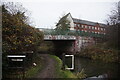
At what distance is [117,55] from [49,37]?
1024 cm

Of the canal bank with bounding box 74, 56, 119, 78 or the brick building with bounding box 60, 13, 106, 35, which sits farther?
the brick building with bounding box 60, 13, 106, 35

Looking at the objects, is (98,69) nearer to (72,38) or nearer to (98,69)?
(98,69)

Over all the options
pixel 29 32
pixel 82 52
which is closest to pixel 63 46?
pixel 82 52

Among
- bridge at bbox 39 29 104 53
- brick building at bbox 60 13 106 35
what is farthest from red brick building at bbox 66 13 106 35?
bridge at bbox 39 29 104 53

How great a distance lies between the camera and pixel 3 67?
5.67 m

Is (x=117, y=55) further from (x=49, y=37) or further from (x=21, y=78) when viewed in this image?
(x=21, y=78)

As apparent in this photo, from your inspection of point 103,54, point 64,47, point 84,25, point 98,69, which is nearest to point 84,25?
point 84,25

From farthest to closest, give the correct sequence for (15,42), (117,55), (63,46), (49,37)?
(63,46)
(49,37)
(117,55)
(15,42)

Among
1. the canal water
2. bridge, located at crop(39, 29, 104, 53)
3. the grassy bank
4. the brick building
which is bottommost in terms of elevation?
the canal water

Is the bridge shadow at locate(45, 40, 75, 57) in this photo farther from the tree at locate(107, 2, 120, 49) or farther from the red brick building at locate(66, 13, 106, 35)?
the red brick building at locate(66, 13, 106, 35)

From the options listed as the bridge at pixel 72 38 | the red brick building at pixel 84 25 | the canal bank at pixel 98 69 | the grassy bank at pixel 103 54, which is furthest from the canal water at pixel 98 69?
the red brick building at pixel 84 25

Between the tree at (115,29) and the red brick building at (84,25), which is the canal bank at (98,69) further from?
the red brick building at (84,25)

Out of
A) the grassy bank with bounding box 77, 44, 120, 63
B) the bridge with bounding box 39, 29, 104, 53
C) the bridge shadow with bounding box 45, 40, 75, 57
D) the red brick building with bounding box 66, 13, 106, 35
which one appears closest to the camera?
the grassy bank with bounding box 77, 44, 120, 63

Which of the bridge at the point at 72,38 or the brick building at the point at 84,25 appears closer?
the bridge at the point at 72,38
